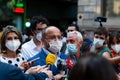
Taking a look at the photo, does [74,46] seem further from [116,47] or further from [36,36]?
[36,36]

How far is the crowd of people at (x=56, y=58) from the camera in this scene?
2299mm

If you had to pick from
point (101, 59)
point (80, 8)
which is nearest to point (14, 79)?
point (101, 59)

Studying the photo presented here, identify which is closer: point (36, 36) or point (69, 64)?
point (69, 64)

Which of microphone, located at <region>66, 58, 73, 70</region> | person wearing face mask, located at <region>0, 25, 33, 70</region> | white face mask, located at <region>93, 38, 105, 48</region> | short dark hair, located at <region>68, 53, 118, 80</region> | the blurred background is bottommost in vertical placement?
the blurred background

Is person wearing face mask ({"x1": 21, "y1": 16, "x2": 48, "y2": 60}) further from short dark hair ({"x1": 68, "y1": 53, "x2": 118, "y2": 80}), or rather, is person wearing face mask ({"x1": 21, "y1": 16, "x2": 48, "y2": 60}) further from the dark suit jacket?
short dark hair ({"x1": 68, "y1": 53, "x2": 118, "y2": 80})

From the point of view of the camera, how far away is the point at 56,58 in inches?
181

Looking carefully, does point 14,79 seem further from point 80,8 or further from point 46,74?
point 80,8

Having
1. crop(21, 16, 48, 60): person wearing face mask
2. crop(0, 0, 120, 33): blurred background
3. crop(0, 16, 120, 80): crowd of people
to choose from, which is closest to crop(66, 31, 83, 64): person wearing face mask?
crop(0, 16, 120, 80): crowd of people

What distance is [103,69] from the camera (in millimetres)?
2277

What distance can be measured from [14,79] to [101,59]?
4.27ft

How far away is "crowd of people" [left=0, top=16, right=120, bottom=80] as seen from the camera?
90.5 inches

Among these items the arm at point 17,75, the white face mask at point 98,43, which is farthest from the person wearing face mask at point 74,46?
the arm at point 17,75

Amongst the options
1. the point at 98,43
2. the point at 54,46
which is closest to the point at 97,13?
the point at 98,43

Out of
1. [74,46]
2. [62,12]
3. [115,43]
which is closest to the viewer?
[74,46]
